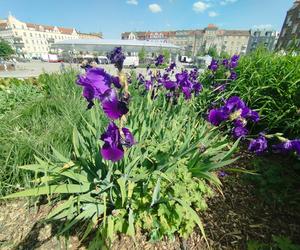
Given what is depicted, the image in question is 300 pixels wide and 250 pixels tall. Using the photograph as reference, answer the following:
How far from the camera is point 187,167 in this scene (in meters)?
1.63

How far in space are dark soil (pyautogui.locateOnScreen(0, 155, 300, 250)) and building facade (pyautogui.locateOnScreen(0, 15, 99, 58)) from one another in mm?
80793

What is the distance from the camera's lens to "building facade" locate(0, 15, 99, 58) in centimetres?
7012

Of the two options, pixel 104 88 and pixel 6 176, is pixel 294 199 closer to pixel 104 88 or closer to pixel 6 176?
pixel 104 88

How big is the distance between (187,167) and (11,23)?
95103 millimetres

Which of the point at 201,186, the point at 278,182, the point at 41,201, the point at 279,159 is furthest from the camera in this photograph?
the point at 279,159

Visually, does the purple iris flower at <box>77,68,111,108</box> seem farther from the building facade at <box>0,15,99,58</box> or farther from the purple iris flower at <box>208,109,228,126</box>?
the building facade at <box>0,15,99,58</box>

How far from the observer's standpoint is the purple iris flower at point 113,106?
0.90 meters

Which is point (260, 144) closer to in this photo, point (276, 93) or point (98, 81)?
point (98, 81)

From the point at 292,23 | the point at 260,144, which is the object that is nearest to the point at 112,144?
the point at 260,144

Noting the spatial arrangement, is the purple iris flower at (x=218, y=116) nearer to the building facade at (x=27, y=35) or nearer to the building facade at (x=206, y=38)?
the building facade at (x=27, y=35)

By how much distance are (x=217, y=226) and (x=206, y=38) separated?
96.0 metres

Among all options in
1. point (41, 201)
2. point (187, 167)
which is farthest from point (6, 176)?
point (187, 167)

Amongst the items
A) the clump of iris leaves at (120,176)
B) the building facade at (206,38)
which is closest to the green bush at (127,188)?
the clump of iris leaves at (120,176)

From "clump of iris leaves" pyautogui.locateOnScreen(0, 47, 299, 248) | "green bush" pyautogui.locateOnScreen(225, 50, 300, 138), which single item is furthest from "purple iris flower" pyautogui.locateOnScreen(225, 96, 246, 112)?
"green bush" pyautogui.locateOnScreen(225, 50, 300, 138)
